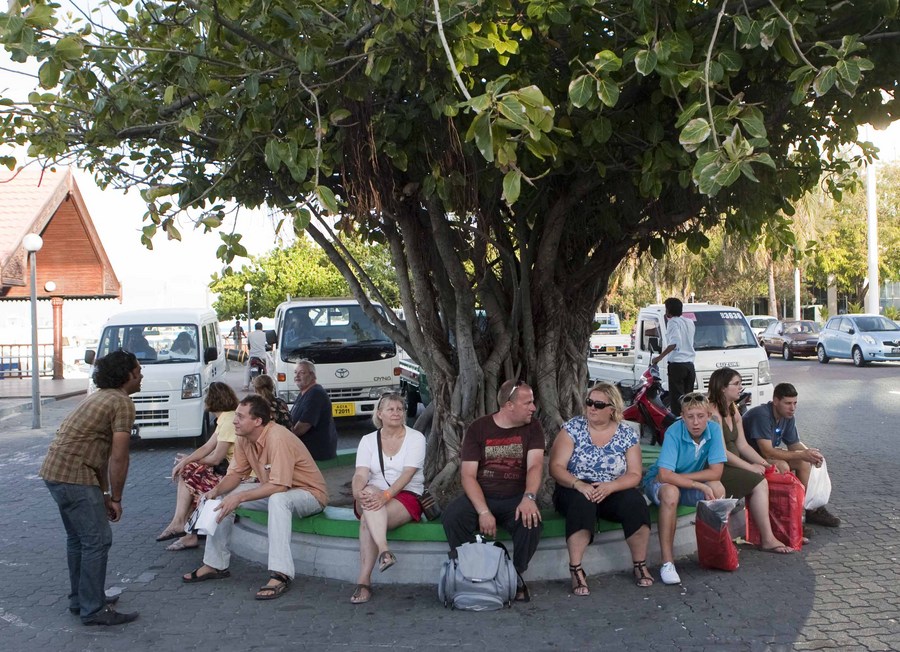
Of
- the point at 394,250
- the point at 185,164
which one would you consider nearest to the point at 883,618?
the point at 394,250

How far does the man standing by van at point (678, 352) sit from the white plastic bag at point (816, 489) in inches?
196

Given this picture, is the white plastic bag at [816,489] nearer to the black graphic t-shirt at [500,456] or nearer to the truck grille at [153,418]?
the black graphic t-shirt at [500,456]

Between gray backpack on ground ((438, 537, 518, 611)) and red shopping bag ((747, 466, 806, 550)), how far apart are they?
2.24 meters

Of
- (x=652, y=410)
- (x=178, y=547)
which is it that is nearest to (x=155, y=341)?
(x=178, y=547)

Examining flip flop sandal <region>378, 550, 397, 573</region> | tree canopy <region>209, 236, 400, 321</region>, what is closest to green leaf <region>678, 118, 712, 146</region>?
flip flop sandal <region>378, 550, 397, 573</region>

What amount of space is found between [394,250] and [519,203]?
1217 millimetres

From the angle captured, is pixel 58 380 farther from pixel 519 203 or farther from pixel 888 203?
pixel 888 203

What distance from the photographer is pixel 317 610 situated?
6012 millimetres

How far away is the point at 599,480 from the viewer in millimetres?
6504

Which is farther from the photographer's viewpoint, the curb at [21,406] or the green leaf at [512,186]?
the curb at [21,406]

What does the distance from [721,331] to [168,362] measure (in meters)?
9.26

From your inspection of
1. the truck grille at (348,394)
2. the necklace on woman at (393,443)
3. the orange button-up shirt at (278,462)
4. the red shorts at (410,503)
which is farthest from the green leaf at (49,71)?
the truck grille at (348,394)

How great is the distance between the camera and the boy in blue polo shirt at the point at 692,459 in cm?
658

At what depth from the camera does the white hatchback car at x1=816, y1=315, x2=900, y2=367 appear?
2773cm
